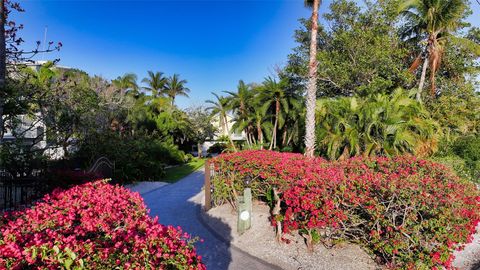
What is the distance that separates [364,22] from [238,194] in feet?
50.4

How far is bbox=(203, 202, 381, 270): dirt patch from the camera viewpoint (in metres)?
4.67

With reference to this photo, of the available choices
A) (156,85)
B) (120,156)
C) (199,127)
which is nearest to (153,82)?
(156,85)

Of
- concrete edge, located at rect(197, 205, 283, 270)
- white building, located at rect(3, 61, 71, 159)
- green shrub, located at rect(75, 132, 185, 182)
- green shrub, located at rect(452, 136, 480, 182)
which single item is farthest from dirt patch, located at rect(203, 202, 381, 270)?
green shrub, located at rect(452, 136, 480, 182)

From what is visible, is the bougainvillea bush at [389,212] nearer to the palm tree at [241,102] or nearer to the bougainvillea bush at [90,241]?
the bougainvillea bush at [90,241]

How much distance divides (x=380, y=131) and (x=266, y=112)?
33.5 ft

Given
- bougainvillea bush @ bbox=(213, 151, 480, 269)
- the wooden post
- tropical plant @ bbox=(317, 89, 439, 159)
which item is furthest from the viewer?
tropical plant @ bbox=(317, 89, 439, 159)

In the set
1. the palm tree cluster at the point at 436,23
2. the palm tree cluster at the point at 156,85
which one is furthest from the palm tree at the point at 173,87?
the palm tree cluster at the point at 436,23

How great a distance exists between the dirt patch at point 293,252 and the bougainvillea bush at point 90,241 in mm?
2747

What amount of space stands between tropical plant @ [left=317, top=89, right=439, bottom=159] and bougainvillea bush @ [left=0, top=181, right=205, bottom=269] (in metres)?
8.70

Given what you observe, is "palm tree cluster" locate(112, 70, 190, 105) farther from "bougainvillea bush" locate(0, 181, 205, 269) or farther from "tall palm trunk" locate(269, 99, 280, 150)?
"bougainvillea bush" locate(0, 181, 205, 269)

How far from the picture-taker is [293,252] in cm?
515

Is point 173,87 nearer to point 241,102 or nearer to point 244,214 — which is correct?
point 241,102

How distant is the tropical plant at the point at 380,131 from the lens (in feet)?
33.1

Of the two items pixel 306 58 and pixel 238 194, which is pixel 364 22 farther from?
pixel 238 194
